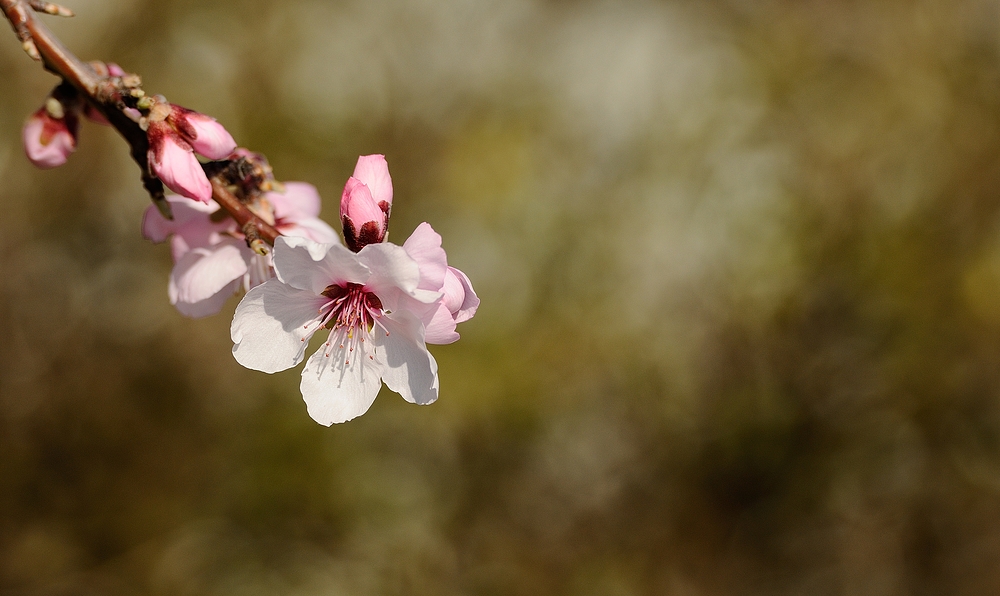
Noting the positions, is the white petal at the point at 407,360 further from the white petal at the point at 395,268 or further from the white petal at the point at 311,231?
the white petal at the point at 311,231

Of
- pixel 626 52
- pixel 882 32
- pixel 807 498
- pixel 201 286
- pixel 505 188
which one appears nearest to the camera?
pixel 201 286

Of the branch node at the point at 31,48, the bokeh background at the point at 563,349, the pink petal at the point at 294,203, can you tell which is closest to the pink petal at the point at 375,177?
the pink petal at the point at 294,203

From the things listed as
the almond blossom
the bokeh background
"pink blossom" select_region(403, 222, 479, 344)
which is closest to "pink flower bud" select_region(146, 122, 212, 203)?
the almond blossom

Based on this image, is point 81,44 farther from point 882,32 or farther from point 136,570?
point 882,32

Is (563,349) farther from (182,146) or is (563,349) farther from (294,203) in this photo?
(182,146)

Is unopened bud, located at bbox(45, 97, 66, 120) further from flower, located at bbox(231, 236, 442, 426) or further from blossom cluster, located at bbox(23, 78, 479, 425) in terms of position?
flower, located at bbox(231, 236, 442, 426)

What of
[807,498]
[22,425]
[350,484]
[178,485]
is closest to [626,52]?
[807,498]
